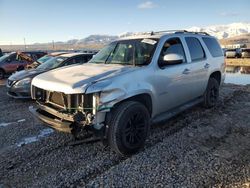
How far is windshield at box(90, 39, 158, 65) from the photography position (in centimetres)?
521

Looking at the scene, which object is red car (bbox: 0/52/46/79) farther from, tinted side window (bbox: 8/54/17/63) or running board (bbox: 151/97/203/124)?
running board (bbox: 151/97/203/124)

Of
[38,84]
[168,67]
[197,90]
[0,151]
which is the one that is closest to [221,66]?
[197,90]

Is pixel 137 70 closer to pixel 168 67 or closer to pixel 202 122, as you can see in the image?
pixel 168 67

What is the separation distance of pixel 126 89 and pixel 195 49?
273 cm

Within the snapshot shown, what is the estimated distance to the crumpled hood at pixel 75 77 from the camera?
414cm

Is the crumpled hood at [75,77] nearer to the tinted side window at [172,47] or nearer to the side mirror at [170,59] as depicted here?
the side mirror at [170,59]

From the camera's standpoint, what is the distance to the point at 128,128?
450 centimetres

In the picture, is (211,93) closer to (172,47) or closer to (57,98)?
(172,47)

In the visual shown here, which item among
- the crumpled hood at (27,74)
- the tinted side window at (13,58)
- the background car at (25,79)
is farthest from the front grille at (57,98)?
the tinted side window at (13,58)

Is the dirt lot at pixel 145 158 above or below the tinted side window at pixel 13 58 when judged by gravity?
below

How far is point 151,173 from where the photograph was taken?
401cm

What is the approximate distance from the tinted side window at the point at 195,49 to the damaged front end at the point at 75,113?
292 centimetres

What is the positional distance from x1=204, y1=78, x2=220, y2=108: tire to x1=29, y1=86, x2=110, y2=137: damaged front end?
12.5 ft

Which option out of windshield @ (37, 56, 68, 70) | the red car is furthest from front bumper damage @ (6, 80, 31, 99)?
the red car
